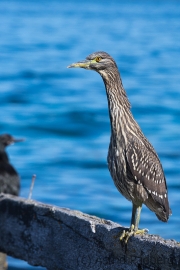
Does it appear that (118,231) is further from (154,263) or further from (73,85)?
(73,85)

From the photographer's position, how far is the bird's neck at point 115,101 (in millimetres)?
5664

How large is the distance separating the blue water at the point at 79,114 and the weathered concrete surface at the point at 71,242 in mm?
2389

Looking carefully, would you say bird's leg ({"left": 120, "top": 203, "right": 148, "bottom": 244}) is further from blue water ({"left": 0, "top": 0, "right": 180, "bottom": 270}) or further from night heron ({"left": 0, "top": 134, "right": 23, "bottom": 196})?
night heron ({"left": 0, "top": 134, "right": 23, "bottom": 196})

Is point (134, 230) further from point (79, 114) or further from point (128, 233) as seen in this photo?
point (79, 114)

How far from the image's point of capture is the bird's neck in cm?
566

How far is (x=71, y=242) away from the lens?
5.40 metres

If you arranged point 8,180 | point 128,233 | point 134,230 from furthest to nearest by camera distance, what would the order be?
1. point 8,180
2. point 134,230
3. point 128,233

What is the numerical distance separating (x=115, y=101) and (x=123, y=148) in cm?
35

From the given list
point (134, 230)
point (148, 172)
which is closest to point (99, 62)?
Result: point (148, 172)

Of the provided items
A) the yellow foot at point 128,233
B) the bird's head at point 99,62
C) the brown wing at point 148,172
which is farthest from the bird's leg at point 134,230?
the bird's head at point 99,62

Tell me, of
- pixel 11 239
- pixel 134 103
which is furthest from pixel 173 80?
pixel 11 239

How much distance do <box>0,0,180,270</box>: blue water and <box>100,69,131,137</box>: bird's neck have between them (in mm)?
3264

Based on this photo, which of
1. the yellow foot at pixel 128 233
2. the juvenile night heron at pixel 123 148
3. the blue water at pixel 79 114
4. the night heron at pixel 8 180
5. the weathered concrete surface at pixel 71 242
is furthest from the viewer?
the blue water at pixel 79 114

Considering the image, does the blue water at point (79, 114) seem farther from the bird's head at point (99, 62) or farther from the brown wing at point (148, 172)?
the bird's head at point (99, 62)
